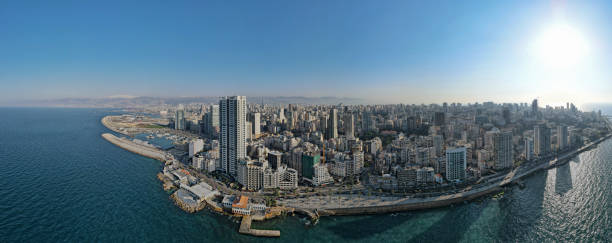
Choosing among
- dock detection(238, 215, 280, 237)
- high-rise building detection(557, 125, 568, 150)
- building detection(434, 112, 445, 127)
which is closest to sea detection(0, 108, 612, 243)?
dock detection(238, 215, 280, 237)

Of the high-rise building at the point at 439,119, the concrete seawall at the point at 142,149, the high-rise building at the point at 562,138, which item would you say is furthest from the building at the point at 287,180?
the high-rise building at the point at 562,138

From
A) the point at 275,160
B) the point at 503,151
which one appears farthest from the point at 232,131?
the point at 503,151

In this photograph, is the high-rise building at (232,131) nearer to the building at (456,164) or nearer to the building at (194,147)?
the building at (194,147)

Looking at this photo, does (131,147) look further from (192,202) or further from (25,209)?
(192,202)

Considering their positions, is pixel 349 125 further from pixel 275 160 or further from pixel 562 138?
pixel 562 138

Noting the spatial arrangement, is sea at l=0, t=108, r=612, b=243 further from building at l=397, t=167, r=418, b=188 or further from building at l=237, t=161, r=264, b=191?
building at l=237, t=161, r=264, b=191

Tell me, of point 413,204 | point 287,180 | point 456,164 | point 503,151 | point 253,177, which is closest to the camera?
point 413,204

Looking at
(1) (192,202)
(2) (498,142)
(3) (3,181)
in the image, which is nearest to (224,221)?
(1) (192,202)
